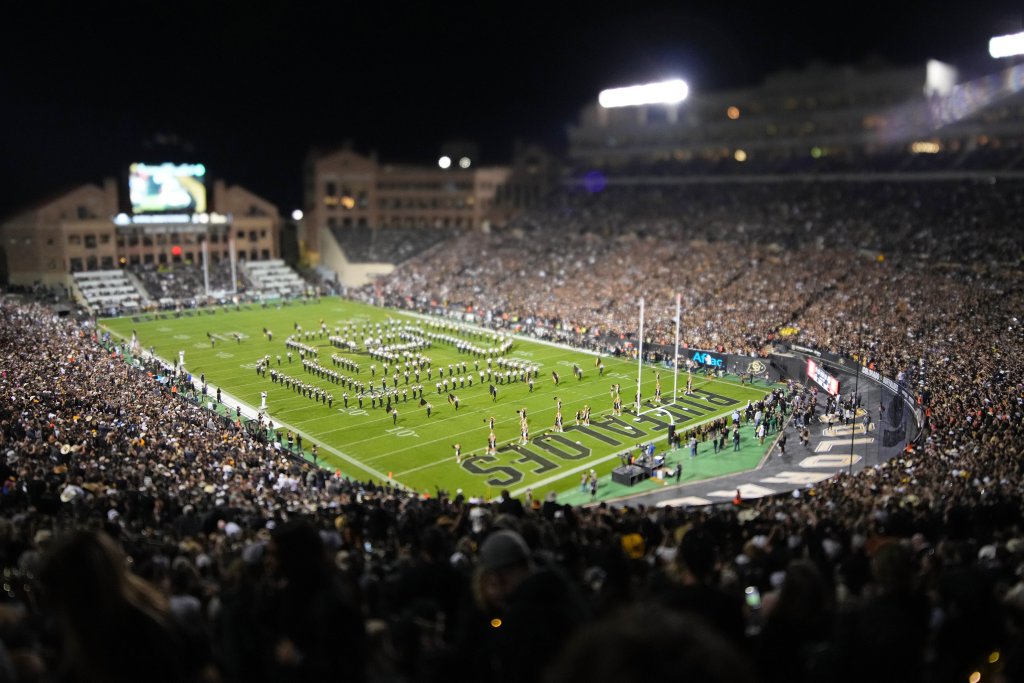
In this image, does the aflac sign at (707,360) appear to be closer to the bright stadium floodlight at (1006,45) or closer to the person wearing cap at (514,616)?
the bright stadium floodlight at (1006,45)

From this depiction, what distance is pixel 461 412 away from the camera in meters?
31.2

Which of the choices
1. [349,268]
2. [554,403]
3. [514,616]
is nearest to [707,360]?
[554,403]

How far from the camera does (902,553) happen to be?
455cm

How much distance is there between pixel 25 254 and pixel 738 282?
5611 centimetres

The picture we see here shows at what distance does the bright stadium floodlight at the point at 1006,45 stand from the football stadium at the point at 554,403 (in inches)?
8.7

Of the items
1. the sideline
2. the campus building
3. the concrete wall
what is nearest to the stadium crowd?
the sideline

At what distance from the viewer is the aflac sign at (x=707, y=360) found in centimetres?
3766

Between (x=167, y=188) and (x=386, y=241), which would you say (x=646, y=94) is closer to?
(x=386, y=241)

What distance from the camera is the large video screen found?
211 feet

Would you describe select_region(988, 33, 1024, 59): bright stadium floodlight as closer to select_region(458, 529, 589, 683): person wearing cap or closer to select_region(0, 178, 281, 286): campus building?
select_region(0, 178, 281, 286): campus building

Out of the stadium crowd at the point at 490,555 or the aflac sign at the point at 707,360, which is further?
the aflac sign at the point at 707,360

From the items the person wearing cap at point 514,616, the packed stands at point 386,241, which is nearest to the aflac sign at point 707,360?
the person wearing cap at point 514,616

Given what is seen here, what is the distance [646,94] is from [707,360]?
39.5 m

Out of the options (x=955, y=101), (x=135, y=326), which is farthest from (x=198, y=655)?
(x=955, y=101)
